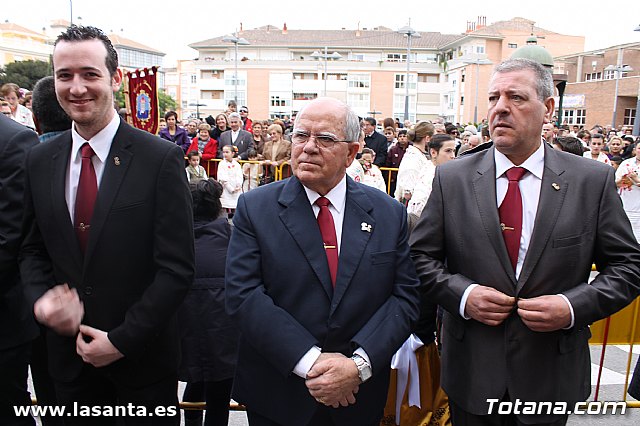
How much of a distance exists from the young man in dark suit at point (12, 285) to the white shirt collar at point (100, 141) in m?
0.41

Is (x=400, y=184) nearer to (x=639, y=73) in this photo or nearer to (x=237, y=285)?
(x=237, y=285)

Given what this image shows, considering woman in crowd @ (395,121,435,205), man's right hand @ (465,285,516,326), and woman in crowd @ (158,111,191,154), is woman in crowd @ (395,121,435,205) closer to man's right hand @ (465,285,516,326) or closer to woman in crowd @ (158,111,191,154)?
man's right hand @ (465,285,516,326)

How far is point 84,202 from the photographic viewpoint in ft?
7.68

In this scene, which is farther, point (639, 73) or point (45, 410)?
point (639, 73)

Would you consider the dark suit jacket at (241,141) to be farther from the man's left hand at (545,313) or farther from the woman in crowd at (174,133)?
the man's left hand at (545,313)

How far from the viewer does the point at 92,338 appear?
2.33 metres

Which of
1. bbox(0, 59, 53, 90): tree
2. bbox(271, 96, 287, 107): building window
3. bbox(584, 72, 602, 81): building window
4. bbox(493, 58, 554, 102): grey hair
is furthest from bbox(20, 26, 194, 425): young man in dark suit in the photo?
bbox(271, 96, 287, 107): building window

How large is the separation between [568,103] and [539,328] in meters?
65.3

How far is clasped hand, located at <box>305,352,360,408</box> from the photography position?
7.00 feet

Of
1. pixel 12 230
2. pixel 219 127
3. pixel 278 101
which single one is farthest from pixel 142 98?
pixel 278 101

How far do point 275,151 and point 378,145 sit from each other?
2278mm

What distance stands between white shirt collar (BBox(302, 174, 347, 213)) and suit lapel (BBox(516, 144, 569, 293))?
847mm

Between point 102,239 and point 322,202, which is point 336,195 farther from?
point 102,239

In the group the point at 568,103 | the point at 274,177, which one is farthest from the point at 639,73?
the point at 274,177
